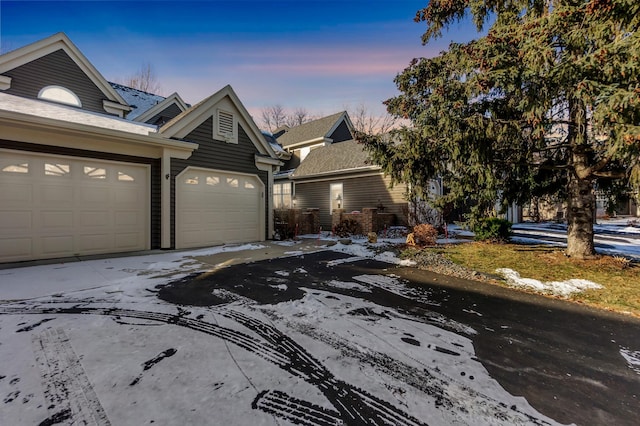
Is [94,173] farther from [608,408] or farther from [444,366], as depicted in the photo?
[608,408]

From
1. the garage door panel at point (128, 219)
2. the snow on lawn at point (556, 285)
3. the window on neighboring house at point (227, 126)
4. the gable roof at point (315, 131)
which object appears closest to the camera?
the snow on lawn at point (556, 285)

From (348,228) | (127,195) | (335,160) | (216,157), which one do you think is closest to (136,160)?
(127,195)

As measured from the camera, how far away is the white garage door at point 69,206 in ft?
20.9

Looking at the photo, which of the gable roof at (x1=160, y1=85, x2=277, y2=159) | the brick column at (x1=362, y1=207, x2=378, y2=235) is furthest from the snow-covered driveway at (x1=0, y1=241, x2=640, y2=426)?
the brick column at (x1=362, y1=207, x2=378, y2=235)

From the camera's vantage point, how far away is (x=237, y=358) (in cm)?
263

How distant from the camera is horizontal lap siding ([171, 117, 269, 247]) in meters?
8.59

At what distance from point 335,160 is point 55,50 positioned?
493 inches

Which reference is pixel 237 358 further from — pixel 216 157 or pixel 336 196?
pixel 336 196

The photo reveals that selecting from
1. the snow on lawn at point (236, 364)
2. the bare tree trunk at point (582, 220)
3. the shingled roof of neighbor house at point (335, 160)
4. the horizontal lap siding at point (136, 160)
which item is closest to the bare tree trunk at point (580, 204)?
the bare tree trunk at point (582, 220)

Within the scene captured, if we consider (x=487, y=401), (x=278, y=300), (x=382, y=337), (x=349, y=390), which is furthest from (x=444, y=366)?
(x=278, y=300)

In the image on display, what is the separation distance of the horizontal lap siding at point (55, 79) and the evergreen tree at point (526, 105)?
34.6 ft

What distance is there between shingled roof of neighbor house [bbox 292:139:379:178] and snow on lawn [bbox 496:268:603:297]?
9418 millimetres

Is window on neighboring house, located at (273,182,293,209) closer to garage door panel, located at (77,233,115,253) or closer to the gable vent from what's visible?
the gable vent

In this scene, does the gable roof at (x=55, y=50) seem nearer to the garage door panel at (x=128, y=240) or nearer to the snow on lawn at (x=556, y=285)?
the garage door panel at (x=128, y=240)
